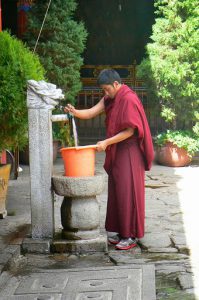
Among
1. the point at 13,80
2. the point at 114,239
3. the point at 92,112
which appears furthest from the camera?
the point at 13,80

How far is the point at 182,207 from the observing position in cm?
745

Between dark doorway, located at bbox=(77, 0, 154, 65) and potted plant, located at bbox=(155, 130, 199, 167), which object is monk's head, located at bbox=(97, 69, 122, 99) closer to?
potted plant, located at bbox=(155, 130, 199, 167)

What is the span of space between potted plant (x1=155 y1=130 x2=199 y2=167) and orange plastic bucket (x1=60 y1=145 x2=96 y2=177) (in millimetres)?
6169

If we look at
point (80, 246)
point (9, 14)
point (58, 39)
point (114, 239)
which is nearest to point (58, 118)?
point (80, 246)

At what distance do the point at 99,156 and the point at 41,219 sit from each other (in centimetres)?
769

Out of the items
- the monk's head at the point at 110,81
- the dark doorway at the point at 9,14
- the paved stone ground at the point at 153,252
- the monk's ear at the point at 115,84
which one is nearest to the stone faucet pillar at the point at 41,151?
the paved stone ground at the point at 153,252

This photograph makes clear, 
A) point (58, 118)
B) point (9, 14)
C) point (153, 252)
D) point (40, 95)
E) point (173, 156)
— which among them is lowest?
point (153, 252)

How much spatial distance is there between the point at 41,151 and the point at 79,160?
407 millimetres

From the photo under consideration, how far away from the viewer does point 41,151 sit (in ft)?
18.0

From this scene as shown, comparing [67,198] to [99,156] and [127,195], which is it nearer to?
[127,195]

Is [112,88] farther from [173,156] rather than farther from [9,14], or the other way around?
[9,14]

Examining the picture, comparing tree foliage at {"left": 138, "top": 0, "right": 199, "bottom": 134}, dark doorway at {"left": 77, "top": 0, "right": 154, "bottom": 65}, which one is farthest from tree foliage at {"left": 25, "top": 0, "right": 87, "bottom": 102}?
dark doorway at {"left": 77, "top": 0, "right": 154, "bottom": 65}

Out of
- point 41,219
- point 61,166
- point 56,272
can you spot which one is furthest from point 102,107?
point 61,166

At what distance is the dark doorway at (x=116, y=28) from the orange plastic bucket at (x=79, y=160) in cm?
1403
